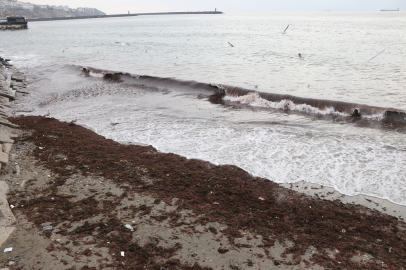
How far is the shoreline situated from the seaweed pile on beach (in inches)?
0.7

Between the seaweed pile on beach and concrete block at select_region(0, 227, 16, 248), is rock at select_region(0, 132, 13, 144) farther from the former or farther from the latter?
concrete block at select_region(0, 227, 16, 248)

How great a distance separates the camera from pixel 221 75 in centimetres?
2011

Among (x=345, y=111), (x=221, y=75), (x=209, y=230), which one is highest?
(x=221, y=75)

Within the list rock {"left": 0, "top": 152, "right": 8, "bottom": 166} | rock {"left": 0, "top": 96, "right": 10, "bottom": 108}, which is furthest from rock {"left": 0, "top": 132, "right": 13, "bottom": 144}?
rock {"left": 0, "top": 96, "right": 10, "bottom": 108}

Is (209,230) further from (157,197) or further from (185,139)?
Result: (185,139)

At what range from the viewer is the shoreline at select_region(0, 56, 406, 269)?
12.4 feet

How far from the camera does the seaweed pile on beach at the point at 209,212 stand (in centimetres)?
394

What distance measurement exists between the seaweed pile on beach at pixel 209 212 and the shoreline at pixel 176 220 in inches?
0.7

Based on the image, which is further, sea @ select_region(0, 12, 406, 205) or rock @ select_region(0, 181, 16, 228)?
sea @ select_region(0, 12, 406, 205)

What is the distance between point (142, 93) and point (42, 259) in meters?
13.5

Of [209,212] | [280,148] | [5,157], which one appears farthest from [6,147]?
[280,148]

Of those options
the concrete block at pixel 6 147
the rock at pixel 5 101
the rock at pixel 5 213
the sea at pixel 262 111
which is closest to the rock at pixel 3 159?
the concrete block at pixel 6 147

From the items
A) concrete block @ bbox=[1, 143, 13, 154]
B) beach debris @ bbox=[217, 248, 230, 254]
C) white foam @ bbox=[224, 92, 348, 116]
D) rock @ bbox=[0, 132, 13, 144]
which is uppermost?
white foam @ bbox=[224, 92, 348, 116]

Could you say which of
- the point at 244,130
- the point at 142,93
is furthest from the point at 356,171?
the point at 142,93
